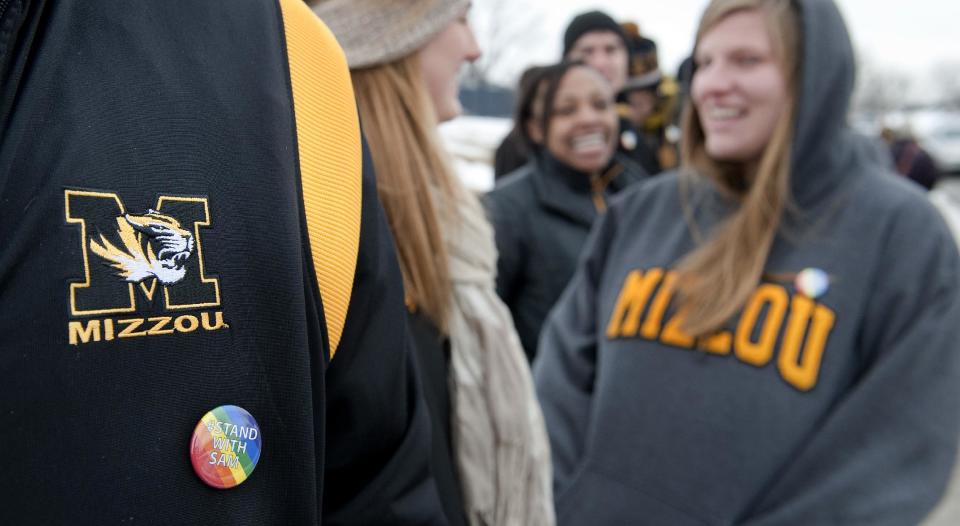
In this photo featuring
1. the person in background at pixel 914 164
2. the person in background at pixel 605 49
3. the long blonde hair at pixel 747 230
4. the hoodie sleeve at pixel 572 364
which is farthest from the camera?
the person in background at pixel 914 164

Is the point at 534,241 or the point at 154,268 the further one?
the point at 534,241

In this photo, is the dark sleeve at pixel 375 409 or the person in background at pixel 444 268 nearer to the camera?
the dark sleeve at pixel 375 409

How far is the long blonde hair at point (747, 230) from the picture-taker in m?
1.99

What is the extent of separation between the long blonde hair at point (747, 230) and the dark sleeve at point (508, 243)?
3.16 ft

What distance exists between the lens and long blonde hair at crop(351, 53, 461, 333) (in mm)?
1290

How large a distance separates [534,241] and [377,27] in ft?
5.98

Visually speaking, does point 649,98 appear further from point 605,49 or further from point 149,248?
point 149,248

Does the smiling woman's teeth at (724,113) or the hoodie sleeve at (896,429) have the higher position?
the smiling woman's teeth at (724,113)

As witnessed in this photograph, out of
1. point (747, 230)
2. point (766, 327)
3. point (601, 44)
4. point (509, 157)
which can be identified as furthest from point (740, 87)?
point (601, 44)

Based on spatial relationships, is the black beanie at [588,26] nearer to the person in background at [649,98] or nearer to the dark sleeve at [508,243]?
the person in background at [649,98]

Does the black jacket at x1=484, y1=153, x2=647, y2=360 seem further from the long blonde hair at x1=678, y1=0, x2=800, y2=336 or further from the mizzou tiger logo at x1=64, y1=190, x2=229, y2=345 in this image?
the mizzou tiger logo at x1=64, y1=190, x2=229, y2=345

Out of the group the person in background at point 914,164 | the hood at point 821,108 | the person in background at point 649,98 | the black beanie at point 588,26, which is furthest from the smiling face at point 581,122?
the person in background at point 914,164

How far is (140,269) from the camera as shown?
0.60m

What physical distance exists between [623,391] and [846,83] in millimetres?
1003
